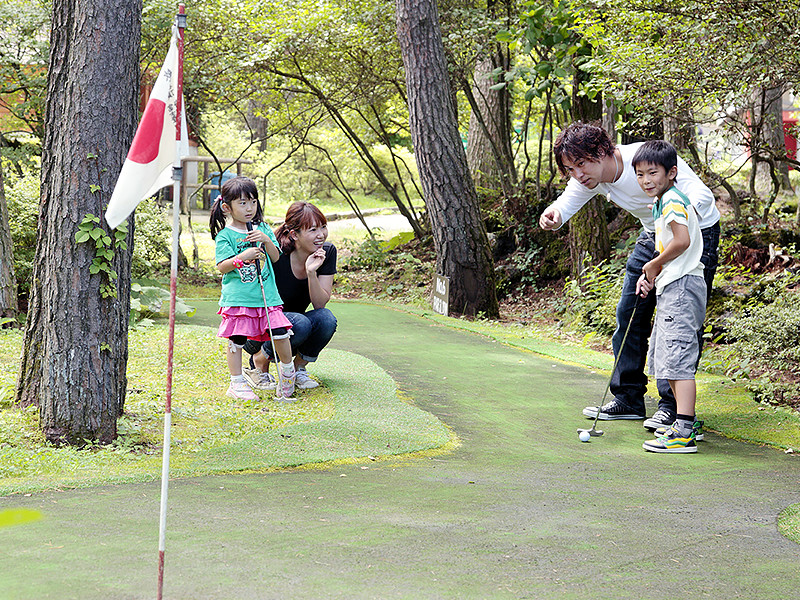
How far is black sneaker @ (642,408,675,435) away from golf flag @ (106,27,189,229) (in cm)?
285

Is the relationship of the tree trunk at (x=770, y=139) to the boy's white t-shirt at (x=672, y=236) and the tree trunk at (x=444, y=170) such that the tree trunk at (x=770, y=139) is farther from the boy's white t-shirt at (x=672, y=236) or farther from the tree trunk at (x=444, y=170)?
the boy's white t-shirt at (x=672, y=236)

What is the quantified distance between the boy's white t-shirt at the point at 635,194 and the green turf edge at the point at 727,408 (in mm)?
1106

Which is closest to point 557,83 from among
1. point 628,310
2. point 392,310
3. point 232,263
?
point 392,310

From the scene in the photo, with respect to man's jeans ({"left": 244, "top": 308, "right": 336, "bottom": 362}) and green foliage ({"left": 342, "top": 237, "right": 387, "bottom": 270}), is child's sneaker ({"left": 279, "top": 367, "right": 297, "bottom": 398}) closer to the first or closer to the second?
man's jeans ({"left": 244, "top": 308, "right": 336, "bottom": 362})

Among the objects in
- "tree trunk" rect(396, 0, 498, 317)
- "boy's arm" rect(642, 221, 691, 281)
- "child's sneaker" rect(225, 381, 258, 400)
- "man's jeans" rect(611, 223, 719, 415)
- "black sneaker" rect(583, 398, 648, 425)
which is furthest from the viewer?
"tree trunk" rect(396, 0, 498, 317)

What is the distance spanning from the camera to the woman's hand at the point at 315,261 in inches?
186

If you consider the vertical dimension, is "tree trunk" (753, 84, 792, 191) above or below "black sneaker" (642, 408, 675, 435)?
above

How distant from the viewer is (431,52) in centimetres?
907

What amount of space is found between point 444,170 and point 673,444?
225 inches

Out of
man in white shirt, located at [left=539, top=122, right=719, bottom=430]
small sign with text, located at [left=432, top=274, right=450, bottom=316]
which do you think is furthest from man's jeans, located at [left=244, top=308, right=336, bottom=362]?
small sign with text, located at [left=432, top=274, right=450, bottom=316]

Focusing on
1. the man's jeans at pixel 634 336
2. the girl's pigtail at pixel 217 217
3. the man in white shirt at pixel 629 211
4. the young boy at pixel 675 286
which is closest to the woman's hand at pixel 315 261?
the girl's pigtail at pixel 217 217

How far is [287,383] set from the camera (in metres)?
4.77

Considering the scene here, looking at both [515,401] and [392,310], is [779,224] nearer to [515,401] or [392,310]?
[392,310]

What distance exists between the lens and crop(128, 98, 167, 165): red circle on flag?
241 centimetres
